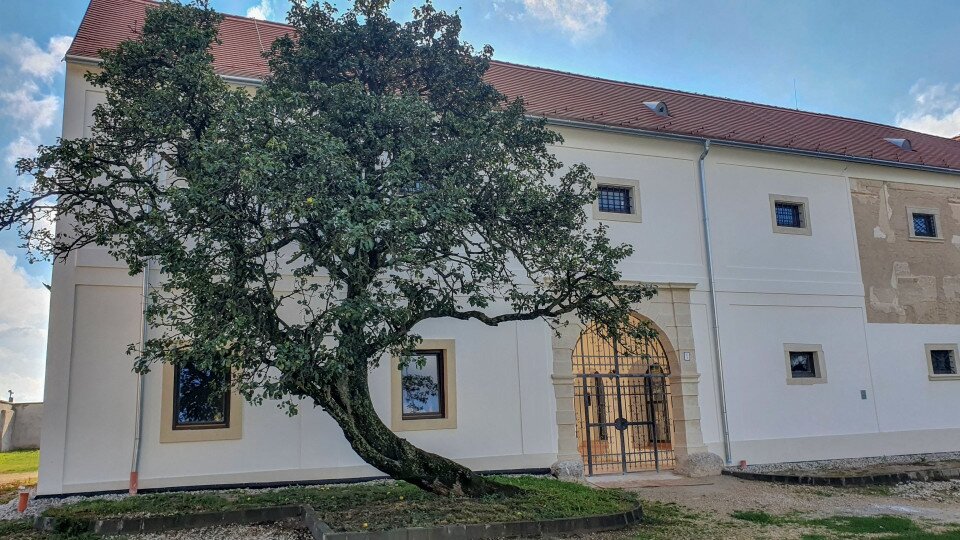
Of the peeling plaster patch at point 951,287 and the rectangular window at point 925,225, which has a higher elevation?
the rectangular window at point 925,225

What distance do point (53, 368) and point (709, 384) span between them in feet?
34.8

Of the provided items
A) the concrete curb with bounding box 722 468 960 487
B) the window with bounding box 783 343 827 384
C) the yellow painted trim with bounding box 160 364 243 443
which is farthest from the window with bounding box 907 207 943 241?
the yellow painted trim with bounding box 160 364 243 443

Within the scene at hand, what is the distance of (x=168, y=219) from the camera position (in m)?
6.94

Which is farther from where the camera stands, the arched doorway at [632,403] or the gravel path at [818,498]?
the arched doorway at [632,403]

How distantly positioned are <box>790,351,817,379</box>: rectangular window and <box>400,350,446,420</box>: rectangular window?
7057 millimetres

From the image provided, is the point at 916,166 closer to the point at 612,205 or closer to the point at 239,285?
the point at 612,205

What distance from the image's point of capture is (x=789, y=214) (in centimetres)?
1412

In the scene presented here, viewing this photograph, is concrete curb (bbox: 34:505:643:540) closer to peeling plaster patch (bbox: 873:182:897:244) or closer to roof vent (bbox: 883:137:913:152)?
peeling plaster patch (bbox: 873:182:897:244)

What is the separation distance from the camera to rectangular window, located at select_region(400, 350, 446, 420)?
1084 centimetres

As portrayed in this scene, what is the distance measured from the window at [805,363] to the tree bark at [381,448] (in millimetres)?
8081

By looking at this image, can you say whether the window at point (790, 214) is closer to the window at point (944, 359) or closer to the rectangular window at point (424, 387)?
the window at point (944, 359)

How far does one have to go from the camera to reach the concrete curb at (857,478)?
10773 mm

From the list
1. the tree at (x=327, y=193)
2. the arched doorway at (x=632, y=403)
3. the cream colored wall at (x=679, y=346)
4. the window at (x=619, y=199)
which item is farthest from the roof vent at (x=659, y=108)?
the tree at (x=327, y=193)

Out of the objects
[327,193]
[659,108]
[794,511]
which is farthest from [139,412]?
[659,108]
